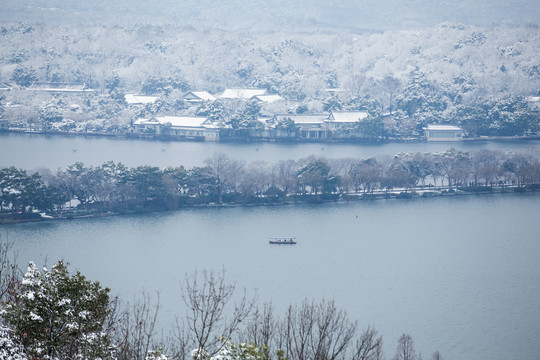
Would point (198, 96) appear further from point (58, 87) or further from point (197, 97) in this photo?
point (58, 87)

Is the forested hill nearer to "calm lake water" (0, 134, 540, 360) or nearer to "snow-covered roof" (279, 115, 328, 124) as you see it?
"snow-covered roof" (279, 115, 328, 124)

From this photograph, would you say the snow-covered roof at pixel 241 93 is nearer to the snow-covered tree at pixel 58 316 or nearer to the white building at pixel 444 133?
the white building at pixel 444 133

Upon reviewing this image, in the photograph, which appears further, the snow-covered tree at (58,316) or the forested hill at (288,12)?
the forested hill at (288,12)

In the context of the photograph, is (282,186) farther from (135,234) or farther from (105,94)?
(105,94)

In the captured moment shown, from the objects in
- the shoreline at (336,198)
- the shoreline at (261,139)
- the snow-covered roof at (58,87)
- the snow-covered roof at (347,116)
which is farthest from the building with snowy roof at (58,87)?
the shoreline at (336,198)

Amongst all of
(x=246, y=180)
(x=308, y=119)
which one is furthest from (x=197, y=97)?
(x=246, y=180)

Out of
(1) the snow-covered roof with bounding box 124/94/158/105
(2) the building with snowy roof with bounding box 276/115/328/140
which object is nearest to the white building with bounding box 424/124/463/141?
(2) the building with snowy roof with bounding box 276/115/328/140

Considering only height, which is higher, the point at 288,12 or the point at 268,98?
the point at 288,12
